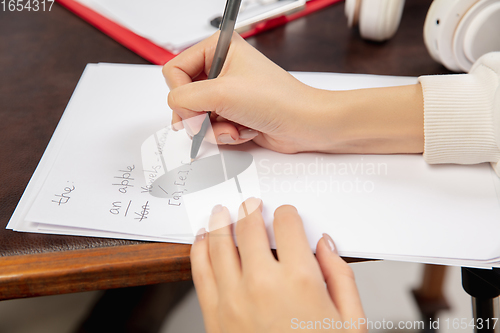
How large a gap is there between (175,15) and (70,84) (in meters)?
0.21

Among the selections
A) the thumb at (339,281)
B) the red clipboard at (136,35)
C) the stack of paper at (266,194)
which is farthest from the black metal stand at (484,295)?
the red clipboard at (136,35)

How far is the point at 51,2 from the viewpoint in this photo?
2.35 ft

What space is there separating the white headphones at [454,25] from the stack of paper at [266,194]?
18 centimetres

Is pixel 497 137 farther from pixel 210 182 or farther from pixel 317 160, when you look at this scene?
pixel 210 182

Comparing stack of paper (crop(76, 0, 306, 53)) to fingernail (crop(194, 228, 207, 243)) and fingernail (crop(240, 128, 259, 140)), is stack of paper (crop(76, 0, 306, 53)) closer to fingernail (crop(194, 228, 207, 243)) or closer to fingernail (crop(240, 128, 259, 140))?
fingernail (crop(240, 128, 259, 140))

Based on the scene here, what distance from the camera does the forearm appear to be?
0.45m

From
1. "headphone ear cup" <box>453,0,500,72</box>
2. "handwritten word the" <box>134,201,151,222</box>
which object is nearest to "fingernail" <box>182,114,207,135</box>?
"handwritten word the" <box>134,201,151,222</box>

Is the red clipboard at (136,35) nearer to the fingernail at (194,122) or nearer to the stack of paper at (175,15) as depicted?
the stack of paper at (175,15)

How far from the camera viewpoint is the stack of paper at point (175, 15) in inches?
23.5

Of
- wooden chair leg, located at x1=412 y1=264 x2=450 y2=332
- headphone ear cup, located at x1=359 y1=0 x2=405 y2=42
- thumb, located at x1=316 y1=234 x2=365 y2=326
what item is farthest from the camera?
wooden chair leg, located at x1=412 y1=264 x2=450 y2=332

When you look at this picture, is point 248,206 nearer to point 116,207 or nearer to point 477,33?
point 116,207

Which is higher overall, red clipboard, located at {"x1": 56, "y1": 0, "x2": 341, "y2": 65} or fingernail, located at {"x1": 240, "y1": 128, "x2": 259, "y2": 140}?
red clipboard, located at {"x1": 56, "y1": 0, "x2": 341, "y2": 65}

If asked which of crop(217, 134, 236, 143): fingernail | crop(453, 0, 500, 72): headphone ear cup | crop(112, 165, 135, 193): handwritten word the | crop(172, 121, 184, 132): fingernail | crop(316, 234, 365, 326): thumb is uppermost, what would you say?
crop(453, 0, 500, 72): headphone ear cup

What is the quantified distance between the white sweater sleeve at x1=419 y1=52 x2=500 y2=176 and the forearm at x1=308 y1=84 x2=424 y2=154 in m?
0.02
